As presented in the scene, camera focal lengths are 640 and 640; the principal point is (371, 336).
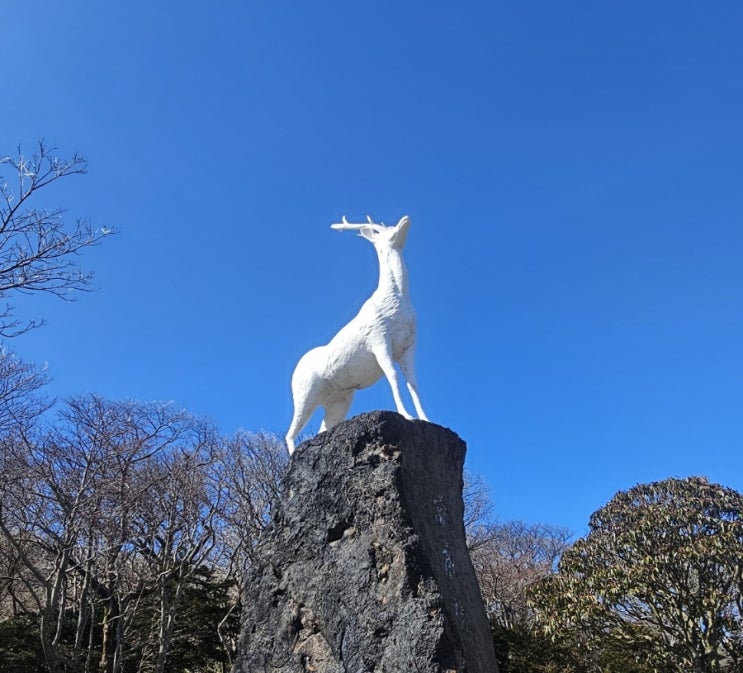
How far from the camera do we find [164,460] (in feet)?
54.0

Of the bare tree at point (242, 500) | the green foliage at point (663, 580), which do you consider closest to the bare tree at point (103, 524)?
the bare tree at point (242, 500)

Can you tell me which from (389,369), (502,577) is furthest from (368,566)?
(502,577)

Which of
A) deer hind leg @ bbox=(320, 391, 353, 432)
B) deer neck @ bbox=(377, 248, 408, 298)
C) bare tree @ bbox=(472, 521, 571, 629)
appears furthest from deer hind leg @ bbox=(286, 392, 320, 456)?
bare tree @ bbox=(472, 521, 571, 629)

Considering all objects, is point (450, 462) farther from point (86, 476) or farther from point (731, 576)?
point (86, 476)

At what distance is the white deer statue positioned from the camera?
6578 millimetres

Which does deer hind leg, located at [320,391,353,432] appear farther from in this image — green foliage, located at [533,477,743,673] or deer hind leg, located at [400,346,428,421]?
green foliage, located at [533,477,743,673]

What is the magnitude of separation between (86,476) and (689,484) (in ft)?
34.4

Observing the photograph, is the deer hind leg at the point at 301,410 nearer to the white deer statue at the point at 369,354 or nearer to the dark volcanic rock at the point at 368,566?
the white deer statue at the point at 369,354

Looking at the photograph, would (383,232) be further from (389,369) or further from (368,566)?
(368,566)

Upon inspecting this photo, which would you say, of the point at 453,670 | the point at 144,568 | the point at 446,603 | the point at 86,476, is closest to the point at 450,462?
the point at 446,603

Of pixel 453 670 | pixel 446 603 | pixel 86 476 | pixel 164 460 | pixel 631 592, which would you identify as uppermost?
pixel 164 460

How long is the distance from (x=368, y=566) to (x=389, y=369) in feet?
6.68

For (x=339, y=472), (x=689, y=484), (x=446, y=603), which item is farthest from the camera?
(x=689, y=484)

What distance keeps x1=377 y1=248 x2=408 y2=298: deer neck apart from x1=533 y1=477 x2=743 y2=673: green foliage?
21.6 ft
